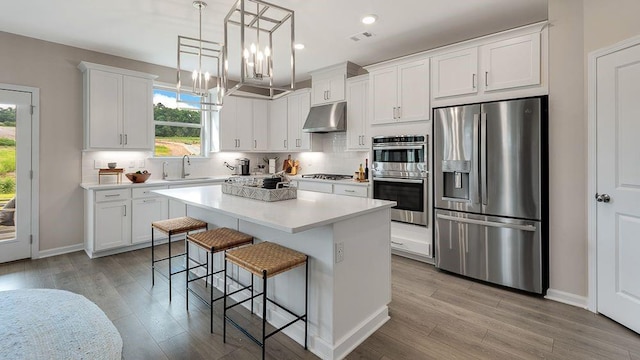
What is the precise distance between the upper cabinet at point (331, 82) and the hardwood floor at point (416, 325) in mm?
3003

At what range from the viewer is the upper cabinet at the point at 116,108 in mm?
4113

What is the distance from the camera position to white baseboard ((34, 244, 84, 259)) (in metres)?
4.02

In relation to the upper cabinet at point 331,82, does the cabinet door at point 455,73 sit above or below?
below

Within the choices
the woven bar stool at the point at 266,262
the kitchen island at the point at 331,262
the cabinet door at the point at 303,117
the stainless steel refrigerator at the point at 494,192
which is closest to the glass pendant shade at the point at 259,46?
the cabinet door at the point at 303,117

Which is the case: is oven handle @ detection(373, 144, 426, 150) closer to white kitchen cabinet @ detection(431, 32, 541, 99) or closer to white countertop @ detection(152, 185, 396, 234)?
white kitchen cabinet @ detection(431, 32, 541, 99)

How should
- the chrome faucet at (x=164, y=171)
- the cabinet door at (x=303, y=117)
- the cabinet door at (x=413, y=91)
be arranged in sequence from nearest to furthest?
1. the cabinet door at (x=413, y=91)
2. the chrome faucet at (x=164, y=171)
3. the cabinet door at (x=303, y=117)

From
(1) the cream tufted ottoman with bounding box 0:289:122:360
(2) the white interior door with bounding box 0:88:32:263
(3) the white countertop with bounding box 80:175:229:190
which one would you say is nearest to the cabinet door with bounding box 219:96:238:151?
(3) the white countertop with bounding box 80:175:229:190

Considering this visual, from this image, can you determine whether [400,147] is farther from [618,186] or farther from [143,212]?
[143,212]

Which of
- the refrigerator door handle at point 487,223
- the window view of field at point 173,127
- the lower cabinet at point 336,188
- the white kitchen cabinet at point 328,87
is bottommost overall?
the refrigerator door handle at point 487,223

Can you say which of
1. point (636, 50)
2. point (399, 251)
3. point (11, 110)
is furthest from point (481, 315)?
point (11, 110)

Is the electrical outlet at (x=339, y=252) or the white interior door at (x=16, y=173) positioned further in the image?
the white interior door at (x=16, y=173)

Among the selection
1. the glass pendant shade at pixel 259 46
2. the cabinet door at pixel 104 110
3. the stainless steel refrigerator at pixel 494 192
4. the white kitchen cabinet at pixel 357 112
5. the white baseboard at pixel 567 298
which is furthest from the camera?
the white kitchen cabinet at pixel 357 112

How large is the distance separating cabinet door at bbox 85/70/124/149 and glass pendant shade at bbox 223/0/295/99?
5.06 ft

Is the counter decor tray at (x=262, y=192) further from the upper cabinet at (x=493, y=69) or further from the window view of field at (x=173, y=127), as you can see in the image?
the window view of field at (x=173, y=127)
